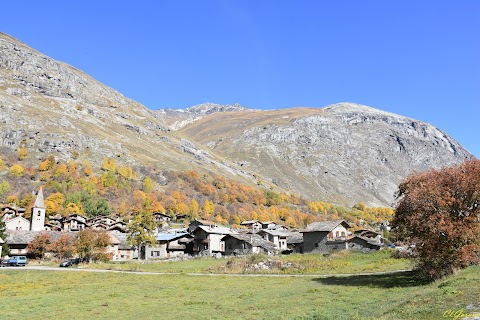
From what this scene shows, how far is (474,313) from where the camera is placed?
1389 centimetres

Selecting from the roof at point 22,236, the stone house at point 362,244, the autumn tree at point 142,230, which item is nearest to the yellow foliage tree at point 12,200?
the roof at point 22,236

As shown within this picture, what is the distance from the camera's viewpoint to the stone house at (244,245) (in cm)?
8788

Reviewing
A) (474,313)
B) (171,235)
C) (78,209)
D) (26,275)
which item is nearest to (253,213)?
(78,209)

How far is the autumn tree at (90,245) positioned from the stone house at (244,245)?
3023cm

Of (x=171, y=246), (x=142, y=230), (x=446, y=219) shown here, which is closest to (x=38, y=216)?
(x=171, y=246)

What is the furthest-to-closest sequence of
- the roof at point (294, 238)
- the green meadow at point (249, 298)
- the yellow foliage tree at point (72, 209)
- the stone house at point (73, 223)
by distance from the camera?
the yellow foliage tree at point (72, 209) < the stone house at point (73, 223) < the roof at point (294, 238) < the green meadow at point (249, 298)

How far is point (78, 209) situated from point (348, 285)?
130022 mm

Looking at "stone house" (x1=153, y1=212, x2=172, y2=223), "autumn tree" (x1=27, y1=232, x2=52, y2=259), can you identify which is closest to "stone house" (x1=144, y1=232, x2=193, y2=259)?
"autumn tree" (x1=27, y1=232, x2=52, y2=259)

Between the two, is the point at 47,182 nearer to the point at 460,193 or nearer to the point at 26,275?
the point at 26,275

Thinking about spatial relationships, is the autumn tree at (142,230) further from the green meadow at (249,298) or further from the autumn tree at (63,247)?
the green meadow at (249,298)

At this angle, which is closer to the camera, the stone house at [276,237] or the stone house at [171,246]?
the stone house at [171,246]

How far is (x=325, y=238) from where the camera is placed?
8812cm

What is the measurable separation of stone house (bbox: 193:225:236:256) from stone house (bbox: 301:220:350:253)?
20011mm

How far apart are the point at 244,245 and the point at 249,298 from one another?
60411mm
